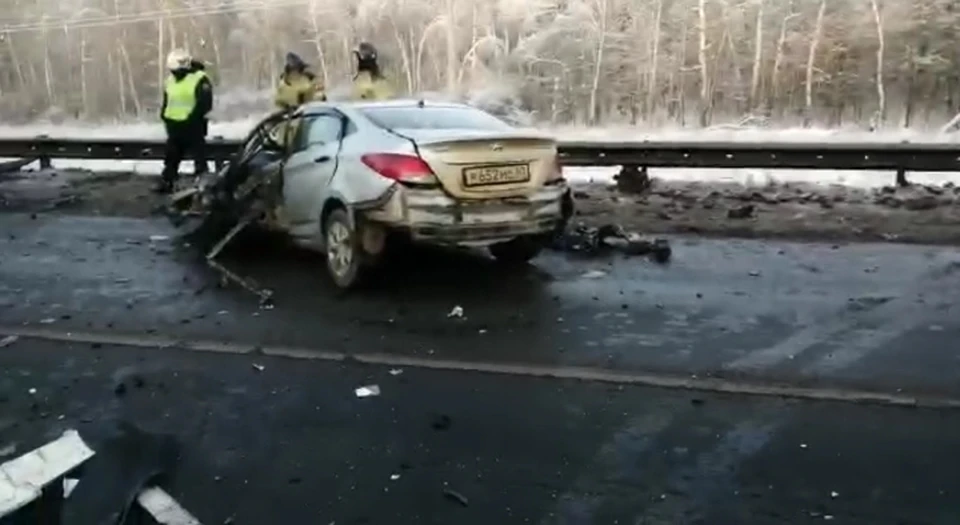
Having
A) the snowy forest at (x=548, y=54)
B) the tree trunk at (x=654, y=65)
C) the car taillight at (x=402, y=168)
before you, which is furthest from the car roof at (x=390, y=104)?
the tree trunk at (x=654, y=65)

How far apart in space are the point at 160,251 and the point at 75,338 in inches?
134

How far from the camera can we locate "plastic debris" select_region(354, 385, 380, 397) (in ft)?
20.7

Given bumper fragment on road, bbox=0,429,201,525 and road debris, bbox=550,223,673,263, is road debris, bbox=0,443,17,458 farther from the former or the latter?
road debris, bbox=550,223,673,263

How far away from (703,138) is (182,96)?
31.7ft

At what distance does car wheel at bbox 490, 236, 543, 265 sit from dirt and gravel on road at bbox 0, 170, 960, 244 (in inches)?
81.9

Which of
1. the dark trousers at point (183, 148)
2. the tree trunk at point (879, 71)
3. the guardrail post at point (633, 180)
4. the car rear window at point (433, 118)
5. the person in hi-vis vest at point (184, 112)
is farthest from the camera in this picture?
the tree trunk at point (879, 71)

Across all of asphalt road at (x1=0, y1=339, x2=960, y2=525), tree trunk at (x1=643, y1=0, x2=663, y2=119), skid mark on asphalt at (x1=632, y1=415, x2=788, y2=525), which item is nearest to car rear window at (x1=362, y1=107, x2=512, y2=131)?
asphalt road at (x1=0, y1=339, x2=960, y2=525)

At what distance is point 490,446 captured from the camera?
5418 mm

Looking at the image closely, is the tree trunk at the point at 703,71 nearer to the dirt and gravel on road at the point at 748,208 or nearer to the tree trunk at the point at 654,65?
the tree trunk at the point at 654,65

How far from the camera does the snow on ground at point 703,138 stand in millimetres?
14914

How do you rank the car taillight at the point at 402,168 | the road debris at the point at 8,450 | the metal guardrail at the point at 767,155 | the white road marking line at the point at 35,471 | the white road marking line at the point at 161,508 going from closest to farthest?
the white road marking line at the point at 35,471
the white road marking line at the point at 161,508
the road debris at the point at 8,450
the car taillight at the point at 402,168
the metal guardrail at the point at 767,155

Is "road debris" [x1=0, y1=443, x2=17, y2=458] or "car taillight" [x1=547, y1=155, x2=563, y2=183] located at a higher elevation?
"car taillight" [x1=547, y1=155, x2=563, y2=183]

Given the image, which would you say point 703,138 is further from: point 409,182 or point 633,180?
point 409,182

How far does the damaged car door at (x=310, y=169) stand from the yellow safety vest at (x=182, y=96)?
219 inches
